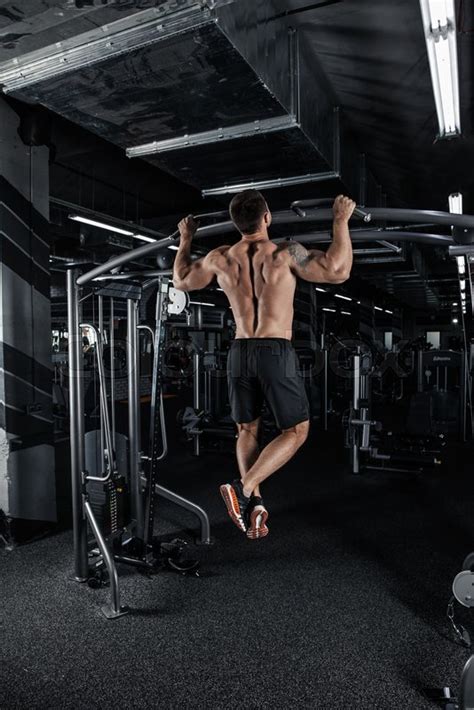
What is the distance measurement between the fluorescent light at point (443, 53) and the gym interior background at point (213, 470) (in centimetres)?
1

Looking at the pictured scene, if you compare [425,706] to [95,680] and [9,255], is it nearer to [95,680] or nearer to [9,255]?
[95,680]

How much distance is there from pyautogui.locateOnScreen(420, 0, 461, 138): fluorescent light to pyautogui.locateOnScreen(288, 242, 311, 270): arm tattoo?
4.79ft

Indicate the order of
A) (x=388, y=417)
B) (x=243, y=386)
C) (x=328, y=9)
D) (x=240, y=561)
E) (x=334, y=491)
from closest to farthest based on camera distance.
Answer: (x=243, y=386), (x=328, y=9), (x=240, y=561), (x=334, y=491), (x=388, y=417)

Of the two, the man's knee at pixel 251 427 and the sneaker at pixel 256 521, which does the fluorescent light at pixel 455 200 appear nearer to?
the man's knee at pixel 251 427

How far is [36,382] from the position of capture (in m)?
3.99

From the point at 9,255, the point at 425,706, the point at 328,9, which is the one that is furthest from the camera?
the point at 9,255

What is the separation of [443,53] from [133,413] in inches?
110

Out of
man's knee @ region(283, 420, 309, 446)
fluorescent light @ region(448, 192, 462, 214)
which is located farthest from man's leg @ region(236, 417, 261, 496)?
fluorescent light @ region(448, 192, 462, 214)

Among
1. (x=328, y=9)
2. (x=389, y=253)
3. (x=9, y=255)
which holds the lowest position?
(x=9, y=255)

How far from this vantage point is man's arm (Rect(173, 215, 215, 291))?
176 centimetres

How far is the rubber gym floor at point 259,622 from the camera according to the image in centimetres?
221

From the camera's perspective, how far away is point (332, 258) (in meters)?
1.54

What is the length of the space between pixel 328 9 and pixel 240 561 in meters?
3.60

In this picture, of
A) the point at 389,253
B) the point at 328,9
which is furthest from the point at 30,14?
the point at 389,253
